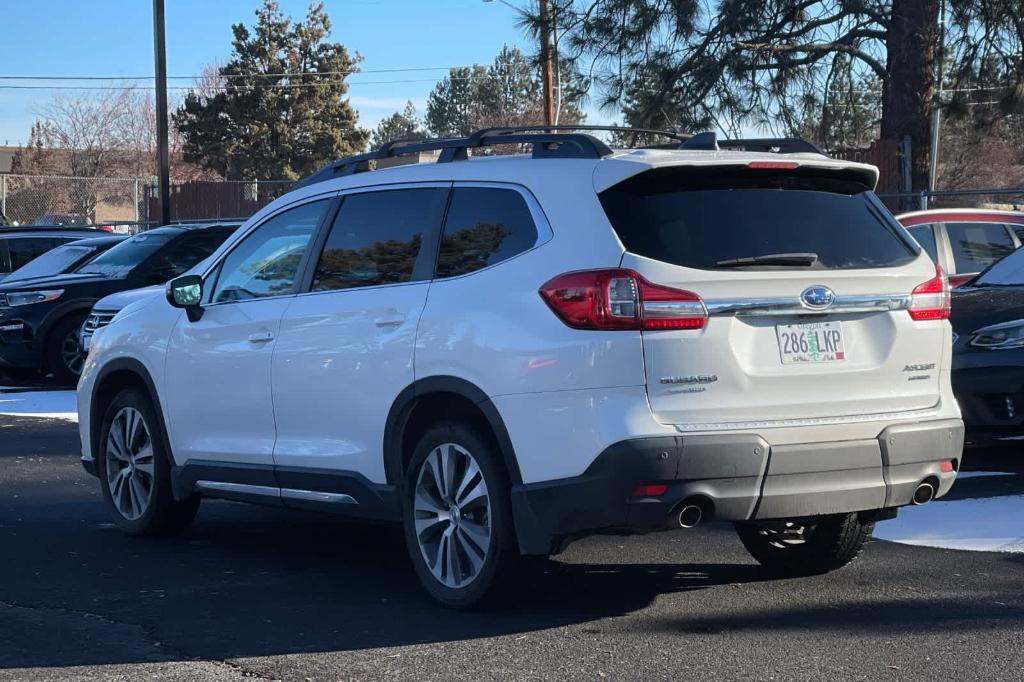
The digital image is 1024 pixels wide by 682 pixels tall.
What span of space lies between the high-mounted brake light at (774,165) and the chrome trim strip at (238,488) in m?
2.72

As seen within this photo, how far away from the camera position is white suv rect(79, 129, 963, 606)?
519 cm

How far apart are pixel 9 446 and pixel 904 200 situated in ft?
42.4

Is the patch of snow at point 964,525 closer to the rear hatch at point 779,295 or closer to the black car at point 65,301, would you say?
the rear hatch at point 779,295

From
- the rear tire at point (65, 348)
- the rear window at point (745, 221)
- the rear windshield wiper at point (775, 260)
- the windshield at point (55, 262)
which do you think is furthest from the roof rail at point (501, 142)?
the windshield at point (55, 262)

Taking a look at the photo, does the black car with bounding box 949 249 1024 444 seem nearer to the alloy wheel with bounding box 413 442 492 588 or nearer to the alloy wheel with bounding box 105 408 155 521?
the alloy wheel with bounding box 413 442 492 588

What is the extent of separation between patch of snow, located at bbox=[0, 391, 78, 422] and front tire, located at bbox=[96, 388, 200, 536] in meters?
5.71

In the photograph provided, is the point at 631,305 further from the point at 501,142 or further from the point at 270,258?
the point at 270,258

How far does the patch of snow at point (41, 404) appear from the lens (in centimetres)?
1380

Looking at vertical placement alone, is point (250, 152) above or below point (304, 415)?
above

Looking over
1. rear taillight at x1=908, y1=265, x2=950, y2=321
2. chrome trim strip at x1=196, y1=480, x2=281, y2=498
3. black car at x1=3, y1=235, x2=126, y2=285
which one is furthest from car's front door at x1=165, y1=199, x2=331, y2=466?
black car at x1=3, y1=235, x2=126, y2=285

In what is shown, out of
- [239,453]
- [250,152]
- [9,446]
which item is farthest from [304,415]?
[250,152]

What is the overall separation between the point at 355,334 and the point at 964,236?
9227mm

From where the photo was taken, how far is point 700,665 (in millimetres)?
5035

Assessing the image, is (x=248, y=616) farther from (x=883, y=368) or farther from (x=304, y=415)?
(x=883, y=368)
